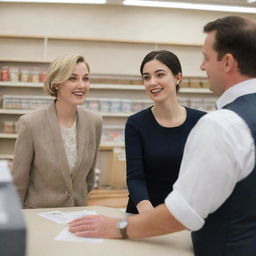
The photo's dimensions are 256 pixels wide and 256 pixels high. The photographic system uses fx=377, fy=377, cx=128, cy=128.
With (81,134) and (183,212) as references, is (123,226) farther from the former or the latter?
(81,134)

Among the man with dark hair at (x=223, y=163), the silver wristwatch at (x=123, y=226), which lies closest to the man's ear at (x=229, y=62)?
the man with dark hair at (x=223, y=163)

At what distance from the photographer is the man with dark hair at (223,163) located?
1098 mm

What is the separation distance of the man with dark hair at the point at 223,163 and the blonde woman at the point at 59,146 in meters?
1.00

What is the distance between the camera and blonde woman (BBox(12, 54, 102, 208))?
2172 millimetres

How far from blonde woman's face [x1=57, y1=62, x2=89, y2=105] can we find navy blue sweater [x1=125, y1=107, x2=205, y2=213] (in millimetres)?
412

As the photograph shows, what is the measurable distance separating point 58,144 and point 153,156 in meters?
0.57

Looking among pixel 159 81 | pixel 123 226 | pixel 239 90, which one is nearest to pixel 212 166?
pixel 239 90

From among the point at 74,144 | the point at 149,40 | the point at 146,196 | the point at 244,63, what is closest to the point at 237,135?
the point at 244,63

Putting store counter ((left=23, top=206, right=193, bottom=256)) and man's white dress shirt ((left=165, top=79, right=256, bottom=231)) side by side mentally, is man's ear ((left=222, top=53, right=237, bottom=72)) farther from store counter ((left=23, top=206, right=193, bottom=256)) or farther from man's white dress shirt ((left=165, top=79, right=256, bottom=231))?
Answer: store counter ((left=23, top=206, right=193, bottom=256))

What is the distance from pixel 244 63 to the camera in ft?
4.01

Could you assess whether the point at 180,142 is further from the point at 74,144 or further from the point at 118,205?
the point at 118,205

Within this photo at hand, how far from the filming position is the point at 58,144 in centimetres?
221

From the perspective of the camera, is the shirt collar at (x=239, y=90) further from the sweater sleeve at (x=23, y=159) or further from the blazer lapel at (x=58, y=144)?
the sweater sleeve at (x=23, y=159)

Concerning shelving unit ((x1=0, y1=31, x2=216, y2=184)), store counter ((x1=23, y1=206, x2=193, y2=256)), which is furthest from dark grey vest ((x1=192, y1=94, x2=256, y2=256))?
shelving unit ((x1=0, y1=31, x2=216, y2=184))
